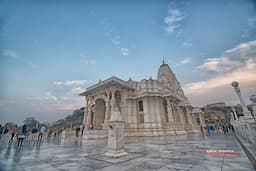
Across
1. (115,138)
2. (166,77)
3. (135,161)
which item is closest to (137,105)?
(115,138)

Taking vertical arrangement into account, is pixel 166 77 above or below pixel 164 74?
below

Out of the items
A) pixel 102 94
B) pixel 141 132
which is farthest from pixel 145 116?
pixel 102 94

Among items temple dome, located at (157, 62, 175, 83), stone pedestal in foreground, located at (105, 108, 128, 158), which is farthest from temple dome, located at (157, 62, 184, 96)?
stone pedestal in foreground, located at (105, 108, 128, 158)

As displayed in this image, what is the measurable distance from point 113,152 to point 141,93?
14972mm

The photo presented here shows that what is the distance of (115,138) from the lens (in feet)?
17.7

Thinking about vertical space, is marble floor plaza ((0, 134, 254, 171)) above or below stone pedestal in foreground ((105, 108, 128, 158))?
below

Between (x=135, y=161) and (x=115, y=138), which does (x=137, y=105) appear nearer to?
(x=115, y=138)

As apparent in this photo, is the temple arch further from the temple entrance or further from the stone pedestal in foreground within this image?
the stone pedestal in foreground

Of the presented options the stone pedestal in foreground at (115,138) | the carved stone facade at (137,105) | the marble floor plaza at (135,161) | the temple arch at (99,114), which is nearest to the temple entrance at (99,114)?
the temple arch at (99,114)

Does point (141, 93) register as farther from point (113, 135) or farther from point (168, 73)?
point (168, 73)

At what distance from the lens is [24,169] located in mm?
3688

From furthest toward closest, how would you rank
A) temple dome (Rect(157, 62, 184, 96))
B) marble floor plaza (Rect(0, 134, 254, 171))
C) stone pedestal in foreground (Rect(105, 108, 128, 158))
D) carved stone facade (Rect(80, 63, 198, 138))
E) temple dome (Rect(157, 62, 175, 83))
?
temple dome (Rect(157, 62, 175, 83)), temple dome (Rect(157, 62, 184, 96)), carved stone facade (Rect(80, 63, 198, 138)), stone pedestal in foreground (Rect(105, 108, 128, 158)), marble floor plaza (Rect(0, 134, 254, 171))

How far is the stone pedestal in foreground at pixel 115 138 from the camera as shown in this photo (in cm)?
516

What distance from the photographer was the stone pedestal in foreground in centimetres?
516
